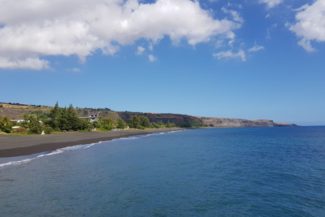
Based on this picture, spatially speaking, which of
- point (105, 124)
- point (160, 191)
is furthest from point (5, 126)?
point (160, 191)

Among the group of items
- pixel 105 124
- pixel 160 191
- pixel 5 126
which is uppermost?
pixel 105 124

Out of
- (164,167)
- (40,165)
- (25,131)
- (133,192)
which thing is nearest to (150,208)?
(133,192)

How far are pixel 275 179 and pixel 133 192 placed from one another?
1245 cm

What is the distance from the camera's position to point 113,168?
35.3m

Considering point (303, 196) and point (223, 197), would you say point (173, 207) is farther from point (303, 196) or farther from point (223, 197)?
point (303, 196)

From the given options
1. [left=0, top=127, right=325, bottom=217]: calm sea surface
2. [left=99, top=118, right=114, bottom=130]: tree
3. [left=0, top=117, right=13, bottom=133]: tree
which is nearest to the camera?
[left=0, top=127, right=325, bottom=217]: calm sea surface

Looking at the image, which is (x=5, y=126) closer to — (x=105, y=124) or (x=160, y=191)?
(x=105, y=124)

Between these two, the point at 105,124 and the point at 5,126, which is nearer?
the point at 5,126

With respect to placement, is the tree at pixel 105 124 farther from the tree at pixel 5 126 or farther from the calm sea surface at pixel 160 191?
the calm sea surface at pixel 160 191

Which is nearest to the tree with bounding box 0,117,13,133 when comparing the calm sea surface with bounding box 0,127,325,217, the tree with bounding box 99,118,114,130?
the calm sea surface with bounding box 0,127,325,217

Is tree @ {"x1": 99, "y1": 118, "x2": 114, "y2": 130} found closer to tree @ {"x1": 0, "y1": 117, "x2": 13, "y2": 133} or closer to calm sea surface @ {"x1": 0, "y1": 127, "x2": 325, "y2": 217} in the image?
tree @ {"x1": 0, "y1": 117, "x2": 13, "y2": 133}

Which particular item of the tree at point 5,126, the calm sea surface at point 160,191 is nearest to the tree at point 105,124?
the tree at point 5,126

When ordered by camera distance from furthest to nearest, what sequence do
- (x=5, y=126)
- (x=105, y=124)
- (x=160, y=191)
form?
1. (x=105, y=124)
2. (x=5, y=126)
3. (x=160, y=191)

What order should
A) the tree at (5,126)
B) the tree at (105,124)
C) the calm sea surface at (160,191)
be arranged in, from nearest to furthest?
1. the calm sea surface at (160,191)
2. the tree at (5,126)
3. the tree at (105,124)
